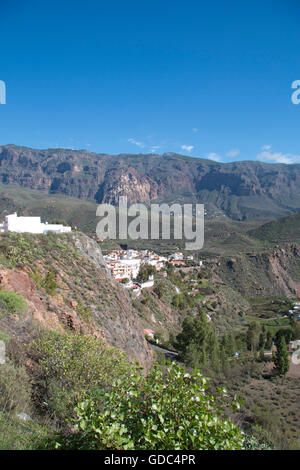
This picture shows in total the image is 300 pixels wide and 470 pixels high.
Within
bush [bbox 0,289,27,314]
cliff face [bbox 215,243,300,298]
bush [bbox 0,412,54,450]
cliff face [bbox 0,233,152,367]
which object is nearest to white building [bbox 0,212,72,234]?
cliff face [bbox 0,233,152,367]

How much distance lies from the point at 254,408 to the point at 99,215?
312ft

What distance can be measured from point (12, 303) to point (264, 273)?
212 feet

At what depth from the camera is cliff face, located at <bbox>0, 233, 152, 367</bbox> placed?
11281mm

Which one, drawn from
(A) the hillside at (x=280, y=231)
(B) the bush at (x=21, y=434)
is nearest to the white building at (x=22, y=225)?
(B) the bush at (x=21, y=434)

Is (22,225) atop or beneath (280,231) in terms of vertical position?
atop

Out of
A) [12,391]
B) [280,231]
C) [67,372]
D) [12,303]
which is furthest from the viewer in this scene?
[280,231]

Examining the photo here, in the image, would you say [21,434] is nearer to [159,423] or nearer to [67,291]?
[159,423]

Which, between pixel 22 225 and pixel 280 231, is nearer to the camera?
pixel 22 225

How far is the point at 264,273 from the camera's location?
213 ft

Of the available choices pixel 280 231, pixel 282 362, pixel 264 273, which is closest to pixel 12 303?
pixel 282 362

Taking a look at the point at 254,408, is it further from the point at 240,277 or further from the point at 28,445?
the point at 240,277

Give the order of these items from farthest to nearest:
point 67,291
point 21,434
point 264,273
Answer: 1. point 264,273
2. point 67,291
3. point 21,434

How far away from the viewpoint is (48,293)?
13070mm

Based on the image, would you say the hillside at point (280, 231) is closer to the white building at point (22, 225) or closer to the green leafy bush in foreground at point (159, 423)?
the white building at point (22, 225)
